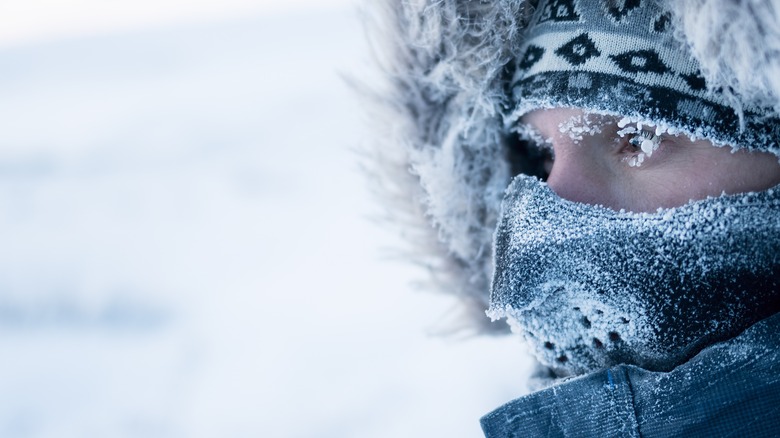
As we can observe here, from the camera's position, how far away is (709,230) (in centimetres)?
90

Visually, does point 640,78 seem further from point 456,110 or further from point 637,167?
point 456,110

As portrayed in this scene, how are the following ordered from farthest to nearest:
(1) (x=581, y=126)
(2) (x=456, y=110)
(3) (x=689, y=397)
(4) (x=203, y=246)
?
(4) (x=203, y=246)
(2) (x=456, y=110)
(1) (x=581, y=126)
(3) (x=689, y=397)

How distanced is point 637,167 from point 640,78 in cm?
14

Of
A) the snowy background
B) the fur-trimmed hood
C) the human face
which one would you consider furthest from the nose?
the snowy background

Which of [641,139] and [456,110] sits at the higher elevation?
[456,110]

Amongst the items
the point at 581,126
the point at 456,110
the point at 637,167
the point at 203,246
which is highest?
the point at 203,246

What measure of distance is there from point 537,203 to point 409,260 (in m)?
0.49

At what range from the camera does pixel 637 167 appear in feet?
3.20

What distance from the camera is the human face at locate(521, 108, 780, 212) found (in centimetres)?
92

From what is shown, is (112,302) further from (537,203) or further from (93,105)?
(537,203)

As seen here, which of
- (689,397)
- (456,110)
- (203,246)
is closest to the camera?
(689,397)

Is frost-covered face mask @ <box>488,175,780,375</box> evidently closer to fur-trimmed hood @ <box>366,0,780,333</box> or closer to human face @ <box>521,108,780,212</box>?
human face @ <box>521,108,780,212</box>

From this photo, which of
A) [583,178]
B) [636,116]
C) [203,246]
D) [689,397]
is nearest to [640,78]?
[636,116]

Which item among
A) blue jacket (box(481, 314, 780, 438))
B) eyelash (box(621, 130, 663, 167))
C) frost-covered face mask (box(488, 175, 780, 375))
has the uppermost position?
eyelash (box(621, 130, 663, 167))
